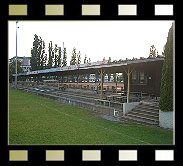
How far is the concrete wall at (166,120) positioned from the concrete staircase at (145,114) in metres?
0.31

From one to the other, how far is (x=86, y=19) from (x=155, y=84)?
42.0 ft

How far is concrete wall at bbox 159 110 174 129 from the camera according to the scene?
850 cm

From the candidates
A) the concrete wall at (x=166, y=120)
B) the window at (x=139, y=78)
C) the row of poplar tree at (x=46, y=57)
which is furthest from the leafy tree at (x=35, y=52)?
the concrete wall at (x=166, y=120)

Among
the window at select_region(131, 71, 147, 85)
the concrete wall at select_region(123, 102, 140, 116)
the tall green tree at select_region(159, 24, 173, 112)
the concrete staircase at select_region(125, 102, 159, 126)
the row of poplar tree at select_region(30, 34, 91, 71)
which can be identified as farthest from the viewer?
the row of poplar tree at select_region(30, 34, 91, 71)

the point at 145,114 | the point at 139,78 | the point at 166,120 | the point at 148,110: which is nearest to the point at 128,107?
the point at 148,110

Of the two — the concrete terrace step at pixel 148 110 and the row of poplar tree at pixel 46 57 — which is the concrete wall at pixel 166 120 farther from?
the row of poplar tree at pixel 46 57

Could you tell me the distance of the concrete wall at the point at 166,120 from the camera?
27.9 ft

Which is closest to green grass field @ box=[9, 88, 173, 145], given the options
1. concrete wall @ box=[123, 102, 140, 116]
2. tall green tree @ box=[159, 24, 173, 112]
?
tall green tree @ box=[159, 24, 173, 112]

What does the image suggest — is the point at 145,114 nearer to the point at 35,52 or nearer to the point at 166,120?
the point at 166,120

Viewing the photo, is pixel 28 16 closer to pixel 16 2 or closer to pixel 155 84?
pixel 16 2

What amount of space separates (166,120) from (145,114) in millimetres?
1639

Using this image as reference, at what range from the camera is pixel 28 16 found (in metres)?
3.38

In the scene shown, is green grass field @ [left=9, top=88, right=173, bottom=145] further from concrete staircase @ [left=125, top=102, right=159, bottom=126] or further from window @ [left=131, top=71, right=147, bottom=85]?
window @ [left=131, top=71, right=147, bottom=85]

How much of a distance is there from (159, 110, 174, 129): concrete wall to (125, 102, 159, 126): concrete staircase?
31 cm
